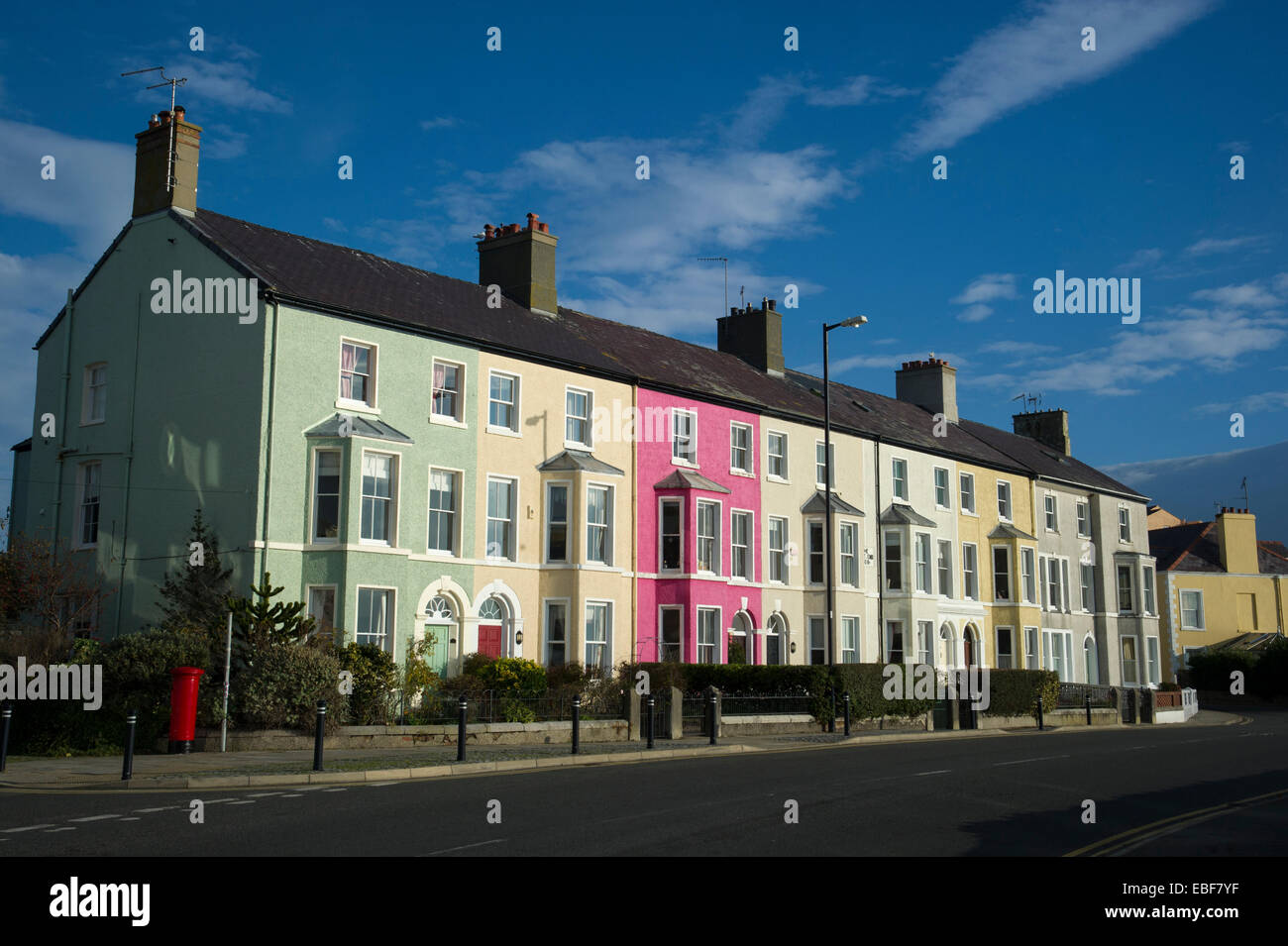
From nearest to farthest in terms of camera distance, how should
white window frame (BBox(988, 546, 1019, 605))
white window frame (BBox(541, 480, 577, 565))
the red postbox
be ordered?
the red postbox → white window frame (BBox(541, 480, 577, 565)) → white window frame (BBox(988, 546, 1019, 605))

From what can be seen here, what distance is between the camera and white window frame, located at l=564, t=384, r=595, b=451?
109ft

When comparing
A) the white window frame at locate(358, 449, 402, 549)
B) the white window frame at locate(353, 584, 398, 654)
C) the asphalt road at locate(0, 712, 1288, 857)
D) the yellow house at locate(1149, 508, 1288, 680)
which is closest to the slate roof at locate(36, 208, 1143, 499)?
the white window frame at locate(358, 449, 402, 549)

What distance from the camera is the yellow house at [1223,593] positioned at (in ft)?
220

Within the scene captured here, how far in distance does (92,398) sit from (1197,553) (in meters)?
59.9

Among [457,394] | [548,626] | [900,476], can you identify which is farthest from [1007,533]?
[457,394]

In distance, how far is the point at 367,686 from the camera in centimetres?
2381

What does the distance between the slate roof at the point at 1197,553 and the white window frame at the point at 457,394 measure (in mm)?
50449

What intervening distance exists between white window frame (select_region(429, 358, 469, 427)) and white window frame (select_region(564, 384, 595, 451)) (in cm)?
359

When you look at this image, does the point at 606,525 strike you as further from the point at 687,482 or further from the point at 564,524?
the point at 687,482

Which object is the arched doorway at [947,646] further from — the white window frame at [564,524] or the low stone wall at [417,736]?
the low stone wall at [417,736]

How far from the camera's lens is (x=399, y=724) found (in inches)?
946

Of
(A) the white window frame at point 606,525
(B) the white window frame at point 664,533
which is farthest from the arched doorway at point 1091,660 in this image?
(A) the white window frame at point 606,525

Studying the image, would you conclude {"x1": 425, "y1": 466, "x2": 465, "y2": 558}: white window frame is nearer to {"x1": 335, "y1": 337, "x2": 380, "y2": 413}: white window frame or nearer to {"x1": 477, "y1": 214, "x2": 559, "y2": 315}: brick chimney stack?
{"x1": 335, "y1": 337, "x2": 380, "y2": 413}: white window frame
